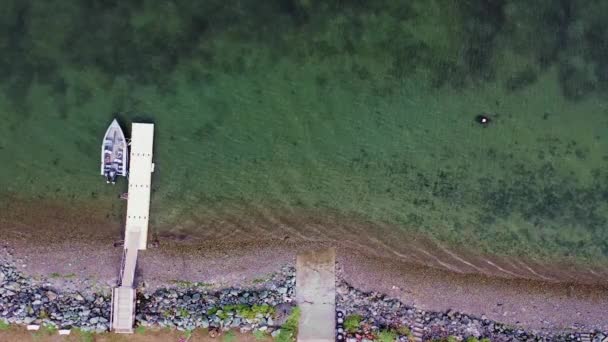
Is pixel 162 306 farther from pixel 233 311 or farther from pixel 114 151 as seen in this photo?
pixel 114 151

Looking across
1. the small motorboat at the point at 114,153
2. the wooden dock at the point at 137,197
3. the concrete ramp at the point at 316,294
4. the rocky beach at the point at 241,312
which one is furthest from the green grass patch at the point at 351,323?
the small motorboat at the point at 114,153

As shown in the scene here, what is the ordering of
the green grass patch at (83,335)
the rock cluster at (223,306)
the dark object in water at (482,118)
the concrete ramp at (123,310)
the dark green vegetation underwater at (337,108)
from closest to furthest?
1. the concrete ramp at (123,310)
2. the green grass patch at (83,335)
3. the rock cluster at (223,306)
4. the dark green vegetation underwater at (337,108)
5. the dark object in water at (482,118)

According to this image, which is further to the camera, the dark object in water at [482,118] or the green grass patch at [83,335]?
the dark object in water at [482,118]

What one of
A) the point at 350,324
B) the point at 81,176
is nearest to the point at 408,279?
the point at 350,324

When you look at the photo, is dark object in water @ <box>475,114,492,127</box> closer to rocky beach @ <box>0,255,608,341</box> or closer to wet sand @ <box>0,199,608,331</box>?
wet sand @ <box>0,199,608,331</box>

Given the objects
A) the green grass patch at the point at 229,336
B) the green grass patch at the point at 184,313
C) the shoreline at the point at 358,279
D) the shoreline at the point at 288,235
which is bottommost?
the green grass patch at the point at 229,336

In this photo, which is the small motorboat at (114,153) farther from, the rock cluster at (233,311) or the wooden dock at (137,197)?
the rock cluster at (233,311)
